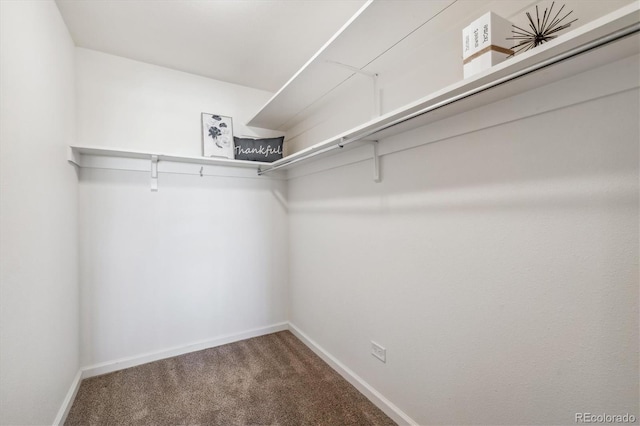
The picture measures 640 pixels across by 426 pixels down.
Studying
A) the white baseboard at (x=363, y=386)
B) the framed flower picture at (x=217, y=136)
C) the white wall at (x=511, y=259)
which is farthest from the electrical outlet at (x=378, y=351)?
the framed flower picture at (x=217, y=136)

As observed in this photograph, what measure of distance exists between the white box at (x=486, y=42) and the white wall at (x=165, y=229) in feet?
7.21

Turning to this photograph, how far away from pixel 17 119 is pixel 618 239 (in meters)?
2.32

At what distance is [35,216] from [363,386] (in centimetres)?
215

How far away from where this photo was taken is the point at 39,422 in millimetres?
1332

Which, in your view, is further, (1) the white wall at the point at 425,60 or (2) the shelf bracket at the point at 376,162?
(2) the shelf bracket at the point at 376,162

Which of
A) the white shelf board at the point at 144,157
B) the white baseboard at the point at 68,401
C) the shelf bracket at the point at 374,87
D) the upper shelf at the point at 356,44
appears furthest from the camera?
the white shelf board at the point at 144,157

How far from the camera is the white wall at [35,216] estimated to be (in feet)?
3.56

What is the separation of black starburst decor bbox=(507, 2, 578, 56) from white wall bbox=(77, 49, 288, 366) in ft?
7.53

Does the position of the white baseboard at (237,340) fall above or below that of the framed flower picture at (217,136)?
below

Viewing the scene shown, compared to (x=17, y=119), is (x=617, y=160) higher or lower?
lower

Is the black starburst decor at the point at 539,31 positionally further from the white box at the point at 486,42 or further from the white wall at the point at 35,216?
the white wall at the point at 35,216

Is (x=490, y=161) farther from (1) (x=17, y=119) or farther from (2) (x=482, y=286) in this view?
(1) (x=17, y=119)

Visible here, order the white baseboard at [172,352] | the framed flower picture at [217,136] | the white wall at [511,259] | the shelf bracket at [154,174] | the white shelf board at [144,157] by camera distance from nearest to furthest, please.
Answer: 1. the white wall at [511,259]
2. the white shelf board at [144,157]
3. the white baseboard at [172,352]
4. the shelf bracket at [154,174]
5. the framed flower picture at [217,136]

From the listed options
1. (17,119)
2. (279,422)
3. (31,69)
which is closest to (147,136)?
(31,69)
